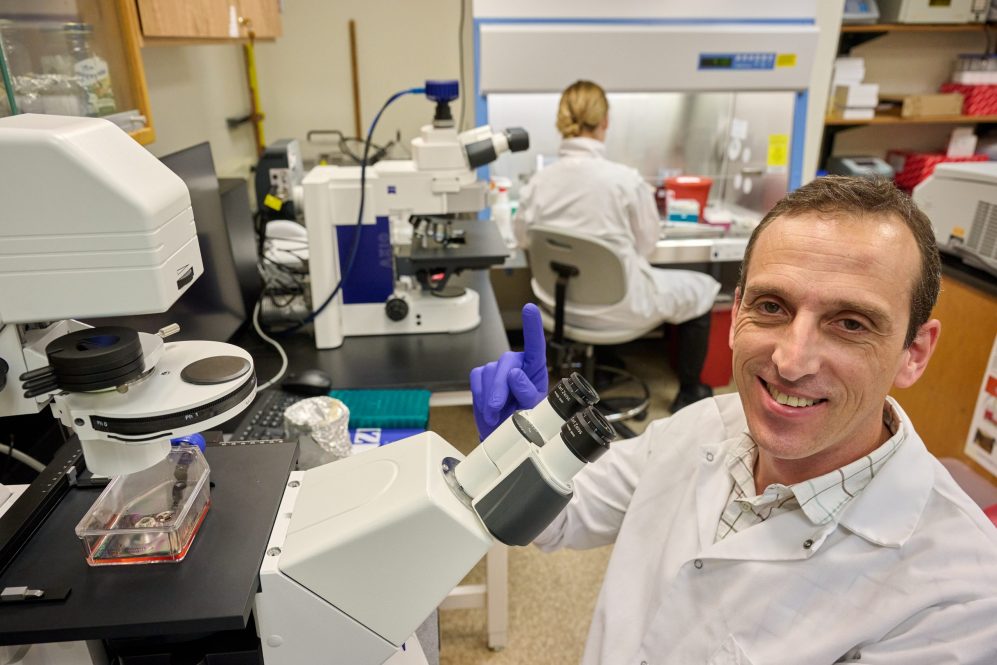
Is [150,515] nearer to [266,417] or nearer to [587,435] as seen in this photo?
[587,435]

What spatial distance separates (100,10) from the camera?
4.31ft

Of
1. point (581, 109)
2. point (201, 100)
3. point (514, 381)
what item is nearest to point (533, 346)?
point (514, 381)

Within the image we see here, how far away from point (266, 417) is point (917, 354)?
3.91 feet

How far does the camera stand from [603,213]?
8.54ft

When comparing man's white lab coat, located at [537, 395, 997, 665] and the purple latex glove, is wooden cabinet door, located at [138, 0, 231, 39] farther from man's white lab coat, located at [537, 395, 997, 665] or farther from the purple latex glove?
man's white lab coat, located at [537, 395, 997, 665]

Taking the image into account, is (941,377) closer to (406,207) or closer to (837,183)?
(837,183)

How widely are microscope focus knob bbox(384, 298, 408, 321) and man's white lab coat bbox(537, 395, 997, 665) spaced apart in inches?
35.3

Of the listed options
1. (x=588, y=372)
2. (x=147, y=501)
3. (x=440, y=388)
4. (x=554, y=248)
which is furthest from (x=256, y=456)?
(x=588, y=372)

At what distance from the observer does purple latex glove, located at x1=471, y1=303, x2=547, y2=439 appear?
1032 mm

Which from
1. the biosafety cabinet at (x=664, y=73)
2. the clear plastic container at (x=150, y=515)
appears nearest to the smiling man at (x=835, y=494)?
the clear plastic container at (x=150, y=515)

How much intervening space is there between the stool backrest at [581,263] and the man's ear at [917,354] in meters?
1.59

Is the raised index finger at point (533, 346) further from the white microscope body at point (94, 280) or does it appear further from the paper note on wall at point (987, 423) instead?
the paper note on wall at point (987, 423)

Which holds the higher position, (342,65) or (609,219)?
(342,65)

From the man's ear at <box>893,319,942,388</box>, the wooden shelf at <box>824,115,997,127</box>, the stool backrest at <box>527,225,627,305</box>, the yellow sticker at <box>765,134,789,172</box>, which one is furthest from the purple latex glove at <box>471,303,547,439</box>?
the wooden shelf at <box>824,115,997,127</box>
